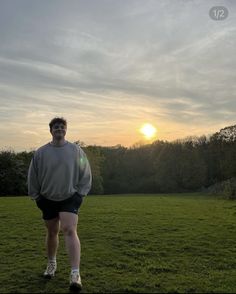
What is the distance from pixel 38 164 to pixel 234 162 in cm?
6039

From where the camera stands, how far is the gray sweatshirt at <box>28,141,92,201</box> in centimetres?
686

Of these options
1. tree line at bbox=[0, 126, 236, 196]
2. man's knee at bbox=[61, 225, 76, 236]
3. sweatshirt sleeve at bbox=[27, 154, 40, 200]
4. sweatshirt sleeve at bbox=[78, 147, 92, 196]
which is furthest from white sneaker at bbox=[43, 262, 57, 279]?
tree line at bbox=[0, 126, 236, 196]

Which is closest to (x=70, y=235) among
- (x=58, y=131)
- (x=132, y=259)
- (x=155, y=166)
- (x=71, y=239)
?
(x=71, y=239)

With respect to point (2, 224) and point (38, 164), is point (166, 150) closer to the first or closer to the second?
point (2, 224)

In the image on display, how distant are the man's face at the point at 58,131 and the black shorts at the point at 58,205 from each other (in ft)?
3.05

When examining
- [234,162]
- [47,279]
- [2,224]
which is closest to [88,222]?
[2,224]

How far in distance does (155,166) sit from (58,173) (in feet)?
248

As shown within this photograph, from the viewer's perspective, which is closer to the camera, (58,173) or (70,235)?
(70,235)

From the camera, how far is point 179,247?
34.6 feet

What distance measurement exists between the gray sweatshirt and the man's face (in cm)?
15

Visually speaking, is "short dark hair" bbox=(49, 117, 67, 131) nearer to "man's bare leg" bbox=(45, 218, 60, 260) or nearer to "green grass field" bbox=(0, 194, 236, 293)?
"man's bare leg" bbox=(45, 218, 60, 260)

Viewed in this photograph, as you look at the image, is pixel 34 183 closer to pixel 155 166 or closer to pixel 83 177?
pixel 83 177

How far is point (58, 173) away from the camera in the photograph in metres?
6.89

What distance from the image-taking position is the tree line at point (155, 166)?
6400cm
